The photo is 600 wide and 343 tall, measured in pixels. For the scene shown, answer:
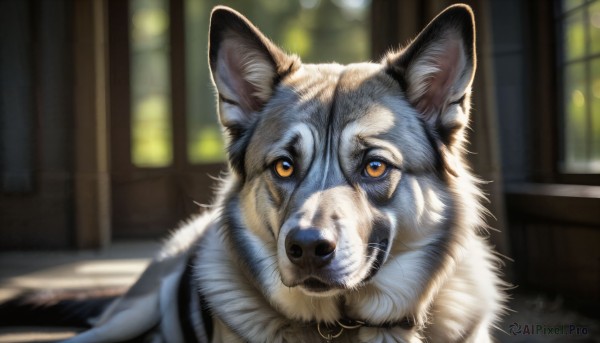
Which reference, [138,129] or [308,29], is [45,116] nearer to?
[138,129]

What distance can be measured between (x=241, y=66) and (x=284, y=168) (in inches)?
24.0

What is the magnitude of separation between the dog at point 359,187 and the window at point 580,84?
2.20 meters

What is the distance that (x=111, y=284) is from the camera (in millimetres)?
4582

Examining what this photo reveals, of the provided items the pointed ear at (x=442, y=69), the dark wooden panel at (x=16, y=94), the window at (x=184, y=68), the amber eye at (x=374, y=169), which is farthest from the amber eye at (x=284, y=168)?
the window at (x=184, y=68)

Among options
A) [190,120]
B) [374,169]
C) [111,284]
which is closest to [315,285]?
[374,169]

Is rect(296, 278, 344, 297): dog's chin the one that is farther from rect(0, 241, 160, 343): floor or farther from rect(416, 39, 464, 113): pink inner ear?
rect(0, 241, 160, 343): floor

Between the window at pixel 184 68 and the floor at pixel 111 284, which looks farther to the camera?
the window at pixel 184 68

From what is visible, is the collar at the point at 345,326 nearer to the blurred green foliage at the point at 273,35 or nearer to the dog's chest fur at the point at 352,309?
the dog's chest fur at the point at 352,309

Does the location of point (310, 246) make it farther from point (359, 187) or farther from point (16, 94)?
point (16, 94)

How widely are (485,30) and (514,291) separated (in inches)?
81.4

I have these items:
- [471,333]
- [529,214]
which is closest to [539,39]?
[529,214]

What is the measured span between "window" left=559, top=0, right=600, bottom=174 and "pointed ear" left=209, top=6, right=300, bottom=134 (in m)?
2.79

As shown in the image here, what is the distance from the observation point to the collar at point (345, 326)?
8.20 ft

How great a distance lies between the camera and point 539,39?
489cm
